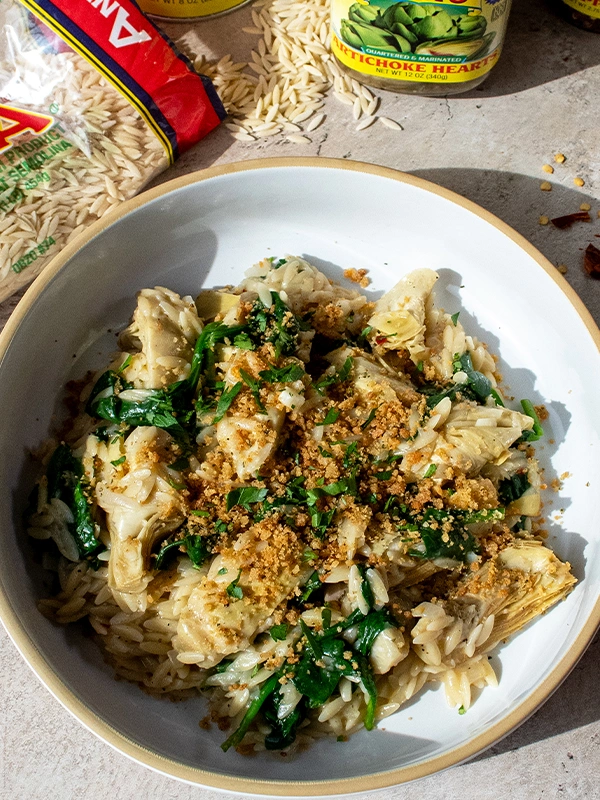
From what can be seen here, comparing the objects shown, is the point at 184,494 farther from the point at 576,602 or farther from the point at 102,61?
the point at 102,61

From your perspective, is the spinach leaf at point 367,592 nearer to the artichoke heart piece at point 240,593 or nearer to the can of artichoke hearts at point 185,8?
the artichoke heart piece at point 240,593

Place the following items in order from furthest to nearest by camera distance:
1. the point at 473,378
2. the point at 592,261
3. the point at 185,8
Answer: the point at 185,8
the point at 592,261
the point at 473,378

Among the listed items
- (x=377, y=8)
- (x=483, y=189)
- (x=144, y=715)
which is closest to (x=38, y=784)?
(x=144, y=715)

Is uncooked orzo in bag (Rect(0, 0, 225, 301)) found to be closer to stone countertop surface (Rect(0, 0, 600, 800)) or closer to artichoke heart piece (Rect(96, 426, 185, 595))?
stone countertop surface (Rect(0, 0, 600, 800))

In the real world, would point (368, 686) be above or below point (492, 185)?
below

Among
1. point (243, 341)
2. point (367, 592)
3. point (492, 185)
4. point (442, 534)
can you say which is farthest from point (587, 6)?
point (367, 592)

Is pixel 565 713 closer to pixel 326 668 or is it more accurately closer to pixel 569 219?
pixel 326 668

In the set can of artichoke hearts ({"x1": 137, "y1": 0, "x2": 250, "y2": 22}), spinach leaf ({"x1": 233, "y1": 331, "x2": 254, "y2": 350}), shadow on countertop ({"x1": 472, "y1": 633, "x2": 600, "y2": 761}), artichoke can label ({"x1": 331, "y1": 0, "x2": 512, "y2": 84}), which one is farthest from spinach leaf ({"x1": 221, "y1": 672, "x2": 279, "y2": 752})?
can of artichoke hearts ({"x1": 137, "y1": 0, "x2": 250, "y2": 22})
